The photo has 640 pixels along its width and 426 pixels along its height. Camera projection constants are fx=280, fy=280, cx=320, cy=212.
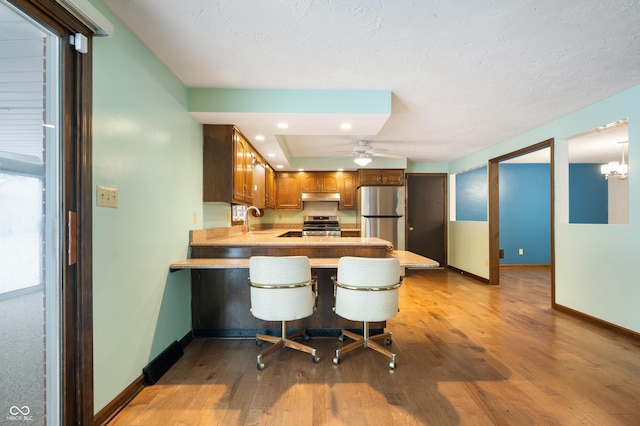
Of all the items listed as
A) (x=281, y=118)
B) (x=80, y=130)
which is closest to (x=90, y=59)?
(x=80, y=130)

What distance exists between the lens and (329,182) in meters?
5.98

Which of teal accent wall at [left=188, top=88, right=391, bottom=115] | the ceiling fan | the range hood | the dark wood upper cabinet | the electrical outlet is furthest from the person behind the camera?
the range hood

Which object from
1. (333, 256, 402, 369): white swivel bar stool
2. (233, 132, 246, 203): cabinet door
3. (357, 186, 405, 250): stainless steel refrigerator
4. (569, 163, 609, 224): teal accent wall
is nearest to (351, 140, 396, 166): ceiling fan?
(357, 186, 405, 250): stainless steel refrigerator

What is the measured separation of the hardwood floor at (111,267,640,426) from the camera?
64.4 inches

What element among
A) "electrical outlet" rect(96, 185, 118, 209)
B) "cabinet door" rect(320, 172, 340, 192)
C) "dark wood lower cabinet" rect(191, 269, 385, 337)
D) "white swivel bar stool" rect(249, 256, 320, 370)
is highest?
"cabinet door" rect(320, 172, 340, 192)

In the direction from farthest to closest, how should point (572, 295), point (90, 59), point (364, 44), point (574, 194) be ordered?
1. point (574, 194)
2. point (572, 295)
3. point (364, 44)
4. point (90, 59)

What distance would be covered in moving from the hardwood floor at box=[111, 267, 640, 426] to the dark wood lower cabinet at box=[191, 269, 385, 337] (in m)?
0.14

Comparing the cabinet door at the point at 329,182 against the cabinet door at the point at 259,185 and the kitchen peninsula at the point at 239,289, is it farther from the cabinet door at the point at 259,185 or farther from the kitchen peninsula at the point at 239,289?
the kitchen peninsula at the point at 239,289

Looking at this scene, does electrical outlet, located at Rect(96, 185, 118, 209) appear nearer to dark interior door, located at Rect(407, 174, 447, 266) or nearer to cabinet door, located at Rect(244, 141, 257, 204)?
cabinet door, located at Rect(244, 141, 257, 204)

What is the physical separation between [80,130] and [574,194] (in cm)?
809

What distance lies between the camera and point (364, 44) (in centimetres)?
194

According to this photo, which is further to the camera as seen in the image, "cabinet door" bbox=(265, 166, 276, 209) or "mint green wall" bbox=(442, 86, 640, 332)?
"cabinet door" bbox=(265, 166, 276, 209)

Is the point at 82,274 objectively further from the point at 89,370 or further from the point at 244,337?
the point at 244,337

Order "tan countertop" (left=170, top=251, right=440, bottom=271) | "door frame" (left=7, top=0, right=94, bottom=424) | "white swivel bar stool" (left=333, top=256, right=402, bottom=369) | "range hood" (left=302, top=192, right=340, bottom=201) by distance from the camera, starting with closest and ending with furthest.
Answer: "door frame" (left=7, top=0, right=94, bottom=424) → "white swivel bar stool" (left=333, top=256, right=402, bottom=369) → "tan countertop" (left=170, top=251, right=440, bottom=271) → "range hood" (left=302, top=192, right=340, bottom=201)
